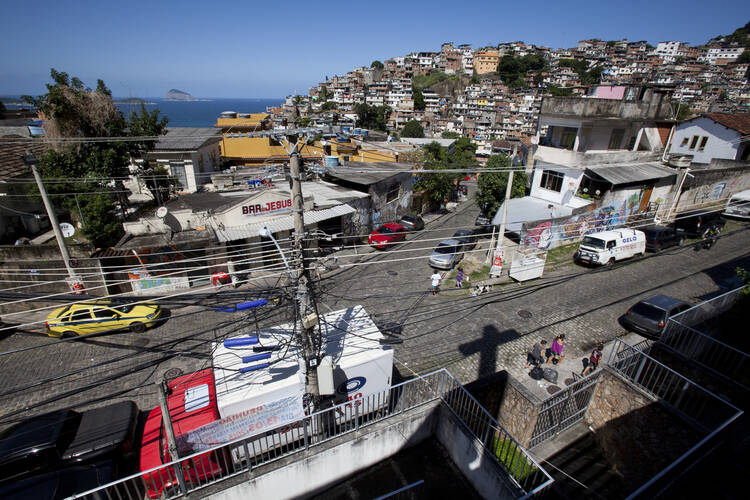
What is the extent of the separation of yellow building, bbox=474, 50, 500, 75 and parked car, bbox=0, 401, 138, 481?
200 m

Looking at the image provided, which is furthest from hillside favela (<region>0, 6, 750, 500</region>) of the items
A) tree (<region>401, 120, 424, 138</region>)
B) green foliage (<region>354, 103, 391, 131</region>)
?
green foliage (<region>354, 103, 391, 131</region>)

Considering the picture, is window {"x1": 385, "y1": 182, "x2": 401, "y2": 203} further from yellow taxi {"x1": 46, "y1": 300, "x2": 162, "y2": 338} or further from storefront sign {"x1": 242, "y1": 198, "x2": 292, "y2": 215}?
yellow taxi {"x1": 46, "y1": 300, "x2": 162, "y2": 338}

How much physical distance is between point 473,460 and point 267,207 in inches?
681

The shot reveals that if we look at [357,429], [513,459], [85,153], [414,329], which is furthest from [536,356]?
[85,153]

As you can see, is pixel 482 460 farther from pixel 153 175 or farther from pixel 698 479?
pixel 153 175

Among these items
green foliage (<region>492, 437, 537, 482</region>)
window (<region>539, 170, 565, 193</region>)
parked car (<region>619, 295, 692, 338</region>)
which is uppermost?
window (<region>539, 170, 565, 193</region>)

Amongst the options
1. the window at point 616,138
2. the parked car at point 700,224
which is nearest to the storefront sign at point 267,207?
the window at point 616,138

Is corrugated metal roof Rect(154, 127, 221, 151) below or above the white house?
below

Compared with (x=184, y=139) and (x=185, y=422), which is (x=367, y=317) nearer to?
(x=185, y=422)

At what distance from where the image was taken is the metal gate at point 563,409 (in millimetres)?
8633

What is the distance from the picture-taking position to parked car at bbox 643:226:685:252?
2105 centimetres

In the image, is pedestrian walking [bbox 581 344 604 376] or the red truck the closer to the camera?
the red truck

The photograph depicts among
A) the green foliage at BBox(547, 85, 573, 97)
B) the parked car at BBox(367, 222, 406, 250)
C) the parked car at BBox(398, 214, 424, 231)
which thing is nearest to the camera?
the parked car at BBox(367, 222, 406, 250)

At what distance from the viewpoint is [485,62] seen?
173m
